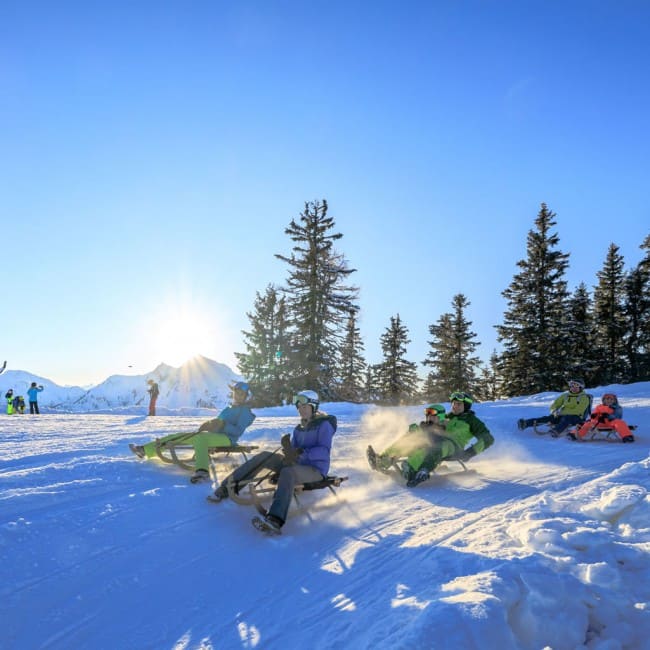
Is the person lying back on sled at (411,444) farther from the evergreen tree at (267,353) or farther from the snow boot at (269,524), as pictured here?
the evergreen tree at (267,353)

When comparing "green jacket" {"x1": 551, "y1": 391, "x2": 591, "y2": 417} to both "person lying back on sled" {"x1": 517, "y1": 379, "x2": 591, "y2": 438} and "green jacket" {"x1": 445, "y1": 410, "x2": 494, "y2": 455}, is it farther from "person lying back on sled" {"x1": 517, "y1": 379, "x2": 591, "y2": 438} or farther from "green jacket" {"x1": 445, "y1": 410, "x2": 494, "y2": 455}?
"green jacket" {"x1": 445, "y1": 410, "x2": 494, "y2": 455}

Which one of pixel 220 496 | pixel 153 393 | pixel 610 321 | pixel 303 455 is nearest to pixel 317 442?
pixel 303 455

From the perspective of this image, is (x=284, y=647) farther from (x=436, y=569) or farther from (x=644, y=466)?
(x=644, y=466)

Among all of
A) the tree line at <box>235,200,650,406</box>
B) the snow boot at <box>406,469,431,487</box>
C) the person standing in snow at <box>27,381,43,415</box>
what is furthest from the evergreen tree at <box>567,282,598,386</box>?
the person standing in snow at <box>27,381,43,415</box>

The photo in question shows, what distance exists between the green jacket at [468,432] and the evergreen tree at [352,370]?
20027 mm

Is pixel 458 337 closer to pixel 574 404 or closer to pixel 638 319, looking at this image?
pixel 638 319

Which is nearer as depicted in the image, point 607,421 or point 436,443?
point 436,443

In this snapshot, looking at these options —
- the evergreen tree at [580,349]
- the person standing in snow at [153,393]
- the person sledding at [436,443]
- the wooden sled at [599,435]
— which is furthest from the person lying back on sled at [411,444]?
the evergreen tree at [580,349]

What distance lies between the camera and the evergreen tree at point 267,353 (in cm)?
2923

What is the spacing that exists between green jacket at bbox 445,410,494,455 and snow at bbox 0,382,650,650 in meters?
0.80

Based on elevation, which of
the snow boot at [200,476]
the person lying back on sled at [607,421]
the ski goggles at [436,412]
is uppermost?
the ski goggles at [436,412]

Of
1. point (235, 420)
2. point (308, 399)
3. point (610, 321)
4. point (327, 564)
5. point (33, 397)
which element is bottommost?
point (327, 564)

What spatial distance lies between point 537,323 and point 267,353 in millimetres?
17705

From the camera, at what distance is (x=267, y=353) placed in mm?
32094
